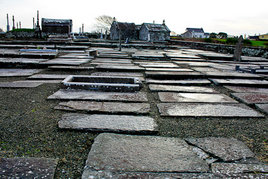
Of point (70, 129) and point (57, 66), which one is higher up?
point (57, 66)

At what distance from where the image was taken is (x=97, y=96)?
3.62 m

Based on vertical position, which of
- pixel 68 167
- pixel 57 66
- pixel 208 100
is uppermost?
pixel 57 66

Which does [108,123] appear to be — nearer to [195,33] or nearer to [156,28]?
[156,28]

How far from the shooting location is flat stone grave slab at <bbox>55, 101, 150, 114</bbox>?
296cm

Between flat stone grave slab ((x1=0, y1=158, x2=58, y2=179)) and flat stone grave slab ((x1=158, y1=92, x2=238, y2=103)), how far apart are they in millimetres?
2384

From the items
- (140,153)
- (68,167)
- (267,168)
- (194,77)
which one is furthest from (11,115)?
(194,77)

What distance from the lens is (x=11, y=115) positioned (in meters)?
2.73

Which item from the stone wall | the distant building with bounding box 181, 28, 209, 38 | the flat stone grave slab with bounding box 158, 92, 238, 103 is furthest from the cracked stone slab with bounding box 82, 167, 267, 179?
the distant building with bounding box 181, 28, 209, 38

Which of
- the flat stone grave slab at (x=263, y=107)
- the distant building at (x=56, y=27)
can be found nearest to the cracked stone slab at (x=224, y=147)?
the flat stone grave slab at (x=263, y=107)

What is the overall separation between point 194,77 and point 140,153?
13.6 feet

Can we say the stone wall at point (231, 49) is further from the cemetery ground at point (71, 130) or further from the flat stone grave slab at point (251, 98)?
the cemetery ground at point (71, 130)

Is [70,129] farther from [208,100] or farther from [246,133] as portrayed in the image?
[208,100]

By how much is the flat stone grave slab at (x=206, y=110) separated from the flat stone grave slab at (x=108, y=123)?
499 millimetres

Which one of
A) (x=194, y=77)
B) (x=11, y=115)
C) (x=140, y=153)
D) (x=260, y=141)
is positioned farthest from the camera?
(x=194, y=77)
